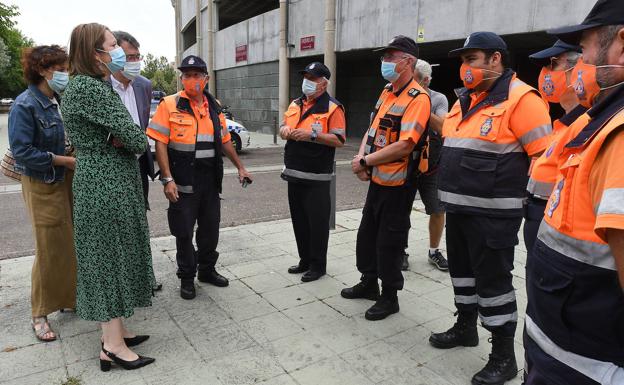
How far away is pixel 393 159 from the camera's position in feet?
11.1

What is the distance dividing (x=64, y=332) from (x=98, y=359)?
1.73ft

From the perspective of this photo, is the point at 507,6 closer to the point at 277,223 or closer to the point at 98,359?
the point at 277,223

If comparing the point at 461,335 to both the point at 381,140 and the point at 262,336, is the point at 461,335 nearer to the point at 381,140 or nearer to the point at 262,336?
the point at 262,336

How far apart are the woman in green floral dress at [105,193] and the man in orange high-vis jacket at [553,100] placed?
87.4 inches

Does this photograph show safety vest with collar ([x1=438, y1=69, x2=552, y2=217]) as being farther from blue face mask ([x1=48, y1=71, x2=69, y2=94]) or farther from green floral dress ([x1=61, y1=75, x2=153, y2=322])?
blue face mask ([x1=48, y1=71, x2=69, y2=94])

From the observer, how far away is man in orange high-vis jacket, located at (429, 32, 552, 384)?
266 cm

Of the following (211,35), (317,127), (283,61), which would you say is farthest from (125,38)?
(211,35)

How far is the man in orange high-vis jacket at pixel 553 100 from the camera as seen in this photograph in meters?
2.28

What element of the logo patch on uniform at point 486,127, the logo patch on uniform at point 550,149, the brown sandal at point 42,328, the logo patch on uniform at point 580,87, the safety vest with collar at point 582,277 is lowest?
the brown sandal at point 42,328

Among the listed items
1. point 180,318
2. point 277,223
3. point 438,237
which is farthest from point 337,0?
point 180,318

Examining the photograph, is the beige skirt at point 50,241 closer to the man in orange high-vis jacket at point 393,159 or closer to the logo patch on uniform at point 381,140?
the man in orange high-vis jacket at point 393,159

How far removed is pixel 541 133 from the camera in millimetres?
2623

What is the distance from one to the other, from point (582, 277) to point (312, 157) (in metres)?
3.08

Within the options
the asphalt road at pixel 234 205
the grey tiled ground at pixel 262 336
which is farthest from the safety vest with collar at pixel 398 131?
the asphalt road at pixel 234 205
